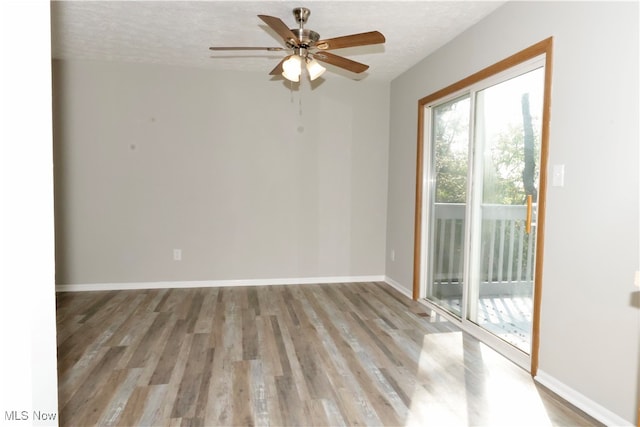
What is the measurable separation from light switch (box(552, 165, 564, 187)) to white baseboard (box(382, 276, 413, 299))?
2232 mm

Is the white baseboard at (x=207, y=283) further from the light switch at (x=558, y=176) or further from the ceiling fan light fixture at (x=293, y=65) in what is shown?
the light switch at (x=558, y=176)

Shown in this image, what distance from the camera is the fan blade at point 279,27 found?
2.18 metres

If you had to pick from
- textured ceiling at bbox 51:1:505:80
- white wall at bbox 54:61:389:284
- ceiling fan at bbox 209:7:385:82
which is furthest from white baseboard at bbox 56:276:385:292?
ceiling fan at bbox 209:7:385:82

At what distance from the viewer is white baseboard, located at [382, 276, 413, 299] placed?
4.18m

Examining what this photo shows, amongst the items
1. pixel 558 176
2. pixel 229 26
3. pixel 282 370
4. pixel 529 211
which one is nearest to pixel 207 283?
pixel 282 370

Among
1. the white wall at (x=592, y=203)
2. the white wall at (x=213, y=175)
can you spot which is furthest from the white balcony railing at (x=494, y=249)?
the white wall at (x=213, y=175)

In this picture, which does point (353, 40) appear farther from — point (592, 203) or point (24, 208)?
point (24, 208)

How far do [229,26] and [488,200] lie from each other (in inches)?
102

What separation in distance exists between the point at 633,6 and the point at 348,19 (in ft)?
6.15

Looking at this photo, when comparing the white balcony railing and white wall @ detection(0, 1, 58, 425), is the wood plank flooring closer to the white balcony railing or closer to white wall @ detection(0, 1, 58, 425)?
the white balcony railing

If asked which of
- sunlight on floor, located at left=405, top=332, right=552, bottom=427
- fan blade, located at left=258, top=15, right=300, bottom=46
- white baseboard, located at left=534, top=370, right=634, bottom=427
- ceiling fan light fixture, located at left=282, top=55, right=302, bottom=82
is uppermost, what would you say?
fan blade, located at left=258, top=15, right=300, bottom=46

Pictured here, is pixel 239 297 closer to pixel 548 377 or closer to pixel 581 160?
pixel 548 377

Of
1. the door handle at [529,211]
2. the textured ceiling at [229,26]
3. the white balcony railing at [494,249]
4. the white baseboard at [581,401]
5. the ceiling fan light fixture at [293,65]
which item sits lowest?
the white baseboard at [581,401]

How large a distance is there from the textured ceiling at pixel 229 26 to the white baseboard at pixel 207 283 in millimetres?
2516
